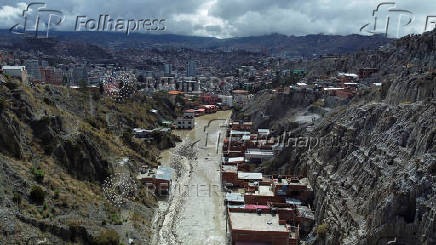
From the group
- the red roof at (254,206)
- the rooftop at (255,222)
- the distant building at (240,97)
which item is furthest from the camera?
the distant building at (240,97)

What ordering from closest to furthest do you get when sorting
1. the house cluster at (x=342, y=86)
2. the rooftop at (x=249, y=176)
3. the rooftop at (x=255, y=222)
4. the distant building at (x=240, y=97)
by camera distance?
the rooftop at (x=255, y=222), the rooftop at (x=249, y=176), the house cluster at (x=342, y=86), the distant building at (x=240, y=97)

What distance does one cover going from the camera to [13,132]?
74.8 ft

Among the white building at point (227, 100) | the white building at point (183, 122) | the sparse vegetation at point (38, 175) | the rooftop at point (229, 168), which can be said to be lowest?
the rooftop at point (229, 168)

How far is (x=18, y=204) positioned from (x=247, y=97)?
60.4 meters

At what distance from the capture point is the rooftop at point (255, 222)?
72.9 ft

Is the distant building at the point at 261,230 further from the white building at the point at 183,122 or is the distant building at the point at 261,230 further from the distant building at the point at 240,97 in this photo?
the distant building at the point at 240,97

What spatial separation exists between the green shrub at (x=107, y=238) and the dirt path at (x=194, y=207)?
3.77 m

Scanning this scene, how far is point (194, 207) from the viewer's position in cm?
2853

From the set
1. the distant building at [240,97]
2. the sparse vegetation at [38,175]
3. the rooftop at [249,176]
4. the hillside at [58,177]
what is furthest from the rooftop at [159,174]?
the distant building at [240,97]

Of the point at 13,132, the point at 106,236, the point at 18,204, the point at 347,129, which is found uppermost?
the point at 347,129

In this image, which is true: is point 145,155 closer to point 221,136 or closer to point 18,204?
point 221,136

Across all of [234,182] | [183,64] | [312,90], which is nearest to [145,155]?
[234,182]

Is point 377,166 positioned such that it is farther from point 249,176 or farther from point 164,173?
point 164,173

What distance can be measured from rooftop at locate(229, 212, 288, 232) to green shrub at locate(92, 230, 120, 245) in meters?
6.45
